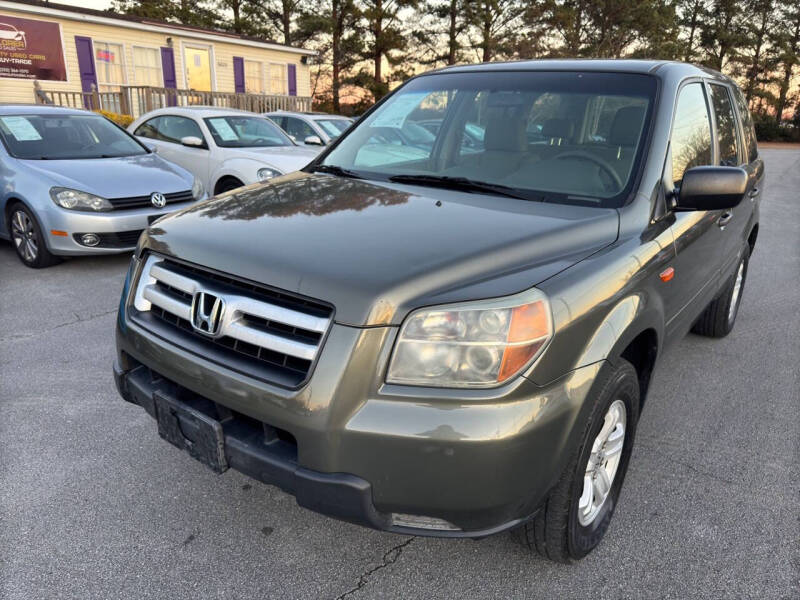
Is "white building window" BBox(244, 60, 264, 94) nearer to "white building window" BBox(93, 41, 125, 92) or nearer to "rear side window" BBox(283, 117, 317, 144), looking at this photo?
"white building window" BBox(93, 41, 125, 92)

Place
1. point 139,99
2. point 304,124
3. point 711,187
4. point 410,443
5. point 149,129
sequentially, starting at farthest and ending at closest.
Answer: point 139,99 < point 304,124 < point 149,129 < point 711,187 < point 410,443

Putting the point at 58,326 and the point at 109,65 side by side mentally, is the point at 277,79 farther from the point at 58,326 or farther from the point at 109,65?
the point at 58,326

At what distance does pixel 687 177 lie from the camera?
2541 mm

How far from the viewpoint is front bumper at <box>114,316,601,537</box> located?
176cm

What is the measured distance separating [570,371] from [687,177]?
116 cm

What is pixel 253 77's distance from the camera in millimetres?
23984

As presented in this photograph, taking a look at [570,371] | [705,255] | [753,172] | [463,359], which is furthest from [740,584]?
[753,172]

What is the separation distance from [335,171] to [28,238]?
4.36 metres

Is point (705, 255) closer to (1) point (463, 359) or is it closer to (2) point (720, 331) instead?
(2) point (720, 331)

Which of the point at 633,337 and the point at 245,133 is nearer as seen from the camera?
the point at 633,337

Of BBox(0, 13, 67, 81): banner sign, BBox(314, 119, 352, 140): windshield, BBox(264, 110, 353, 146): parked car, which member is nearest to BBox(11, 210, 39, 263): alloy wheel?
BBox(264, 110, 353, 146): parked car

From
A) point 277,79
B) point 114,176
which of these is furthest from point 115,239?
point 277,79

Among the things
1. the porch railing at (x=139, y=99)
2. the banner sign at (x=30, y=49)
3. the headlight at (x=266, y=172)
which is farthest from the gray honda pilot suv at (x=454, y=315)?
the banner sign at (x=30, y=49)

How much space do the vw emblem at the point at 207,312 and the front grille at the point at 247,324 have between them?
0.01 metres
